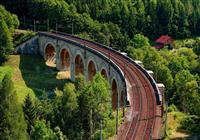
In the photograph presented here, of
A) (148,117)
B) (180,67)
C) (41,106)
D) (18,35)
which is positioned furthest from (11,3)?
(148,117)

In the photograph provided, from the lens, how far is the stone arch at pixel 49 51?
14459 cm

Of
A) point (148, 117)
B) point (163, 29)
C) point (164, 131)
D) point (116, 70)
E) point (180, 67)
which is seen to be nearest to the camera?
point (164, 131)

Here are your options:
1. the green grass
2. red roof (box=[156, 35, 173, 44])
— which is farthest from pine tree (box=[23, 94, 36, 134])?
red roof (box=[156, 35, 173, 44])

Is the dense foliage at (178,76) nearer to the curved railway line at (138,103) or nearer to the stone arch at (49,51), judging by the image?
the curved railway line at (138,103)

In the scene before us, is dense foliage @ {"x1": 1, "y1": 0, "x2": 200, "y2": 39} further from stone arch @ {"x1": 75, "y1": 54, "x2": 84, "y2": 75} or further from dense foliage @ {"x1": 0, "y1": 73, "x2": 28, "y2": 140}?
dense foliage @ {"x1": 0, "y1": 73, "x2": 28, "y2": 140}

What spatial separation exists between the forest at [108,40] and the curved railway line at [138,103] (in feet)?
11.3

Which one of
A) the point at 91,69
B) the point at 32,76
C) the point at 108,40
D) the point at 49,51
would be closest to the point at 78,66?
the point at 91,69

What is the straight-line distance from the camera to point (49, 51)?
481 feet

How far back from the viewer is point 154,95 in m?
80.6

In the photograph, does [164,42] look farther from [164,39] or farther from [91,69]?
[91,69]

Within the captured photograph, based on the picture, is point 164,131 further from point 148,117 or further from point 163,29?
point 163,29

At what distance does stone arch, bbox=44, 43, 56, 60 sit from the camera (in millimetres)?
144587

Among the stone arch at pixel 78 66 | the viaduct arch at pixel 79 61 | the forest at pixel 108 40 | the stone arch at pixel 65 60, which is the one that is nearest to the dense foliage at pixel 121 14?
the forest at pixel 108 40

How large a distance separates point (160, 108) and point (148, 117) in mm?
4955
